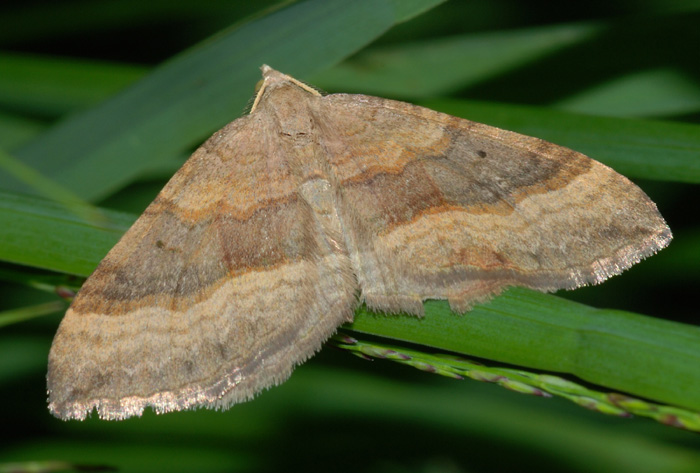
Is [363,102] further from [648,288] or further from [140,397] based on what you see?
[648,288]

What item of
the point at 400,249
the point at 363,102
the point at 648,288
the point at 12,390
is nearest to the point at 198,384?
the point at 400,249

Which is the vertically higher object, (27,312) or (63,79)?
(63,79)

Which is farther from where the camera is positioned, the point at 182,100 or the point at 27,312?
the point at 182,100

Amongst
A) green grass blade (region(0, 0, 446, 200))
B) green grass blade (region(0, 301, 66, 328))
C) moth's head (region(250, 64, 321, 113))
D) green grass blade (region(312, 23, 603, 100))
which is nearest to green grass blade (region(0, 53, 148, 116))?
green grass blade (region(0, 0, 446, 200))

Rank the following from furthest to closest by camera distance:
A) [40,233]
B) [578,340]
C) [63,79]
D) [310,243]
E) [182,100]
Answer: [63,79] < [182,100] < [310,243] < [40,233] < [578,340]

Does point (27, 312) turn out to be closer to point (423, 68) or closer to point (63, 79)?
point (63, 79)

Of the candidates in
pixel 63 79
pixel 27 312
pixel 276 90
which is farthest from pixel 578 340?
pixel 63 79

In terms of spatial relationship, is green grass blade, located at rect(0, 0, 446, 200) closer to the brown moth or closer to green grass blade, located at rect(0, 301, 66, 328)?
the brown moth
